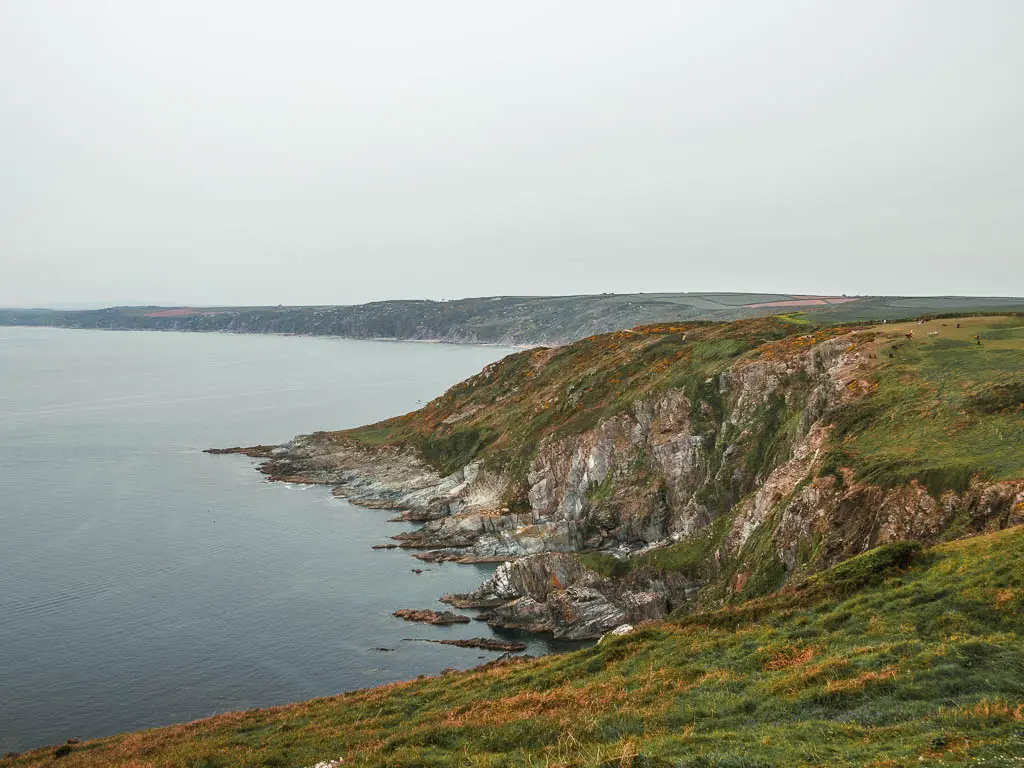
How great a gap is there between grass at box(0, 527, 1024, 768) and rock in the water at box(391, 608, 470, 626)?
823 inches

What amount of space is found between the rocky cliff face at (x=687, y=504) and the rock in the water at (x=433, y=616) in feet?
7.45

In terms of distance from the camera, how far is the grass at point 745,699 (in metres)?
18.0

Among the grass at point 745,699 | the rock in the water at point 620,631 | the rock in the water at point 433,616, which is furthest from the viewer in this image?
the rock in the water at point 433,616

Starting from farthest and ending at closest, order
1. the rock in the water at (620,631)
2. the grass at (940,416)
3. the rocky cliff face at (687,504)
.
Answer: the rocky cliff face at (687,504) → the grass at (940,416) → the rock in the water at (620,631)

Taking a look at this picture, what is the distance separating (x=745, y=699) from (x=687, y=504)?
143ft

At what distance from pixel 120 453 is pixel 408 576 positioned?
275 feet

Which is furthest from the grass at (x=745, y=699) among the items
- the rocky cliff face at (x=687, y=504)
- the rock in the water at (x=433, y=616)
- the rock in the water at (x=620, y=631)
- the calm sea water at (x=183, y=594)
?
the rock in the water at (x=433, y=616)

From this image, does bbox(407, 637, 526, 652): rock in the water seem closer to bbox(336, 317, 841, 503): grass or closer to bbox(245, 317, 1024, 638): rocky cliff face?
bbox(245, 317, 1024, 638): rocky cliff face

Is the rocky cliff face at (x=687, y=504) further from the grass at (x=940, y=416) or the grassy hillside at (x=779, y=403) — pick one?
the grass at (x=940, y=416)

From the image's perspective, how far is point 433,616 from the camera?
5909cm

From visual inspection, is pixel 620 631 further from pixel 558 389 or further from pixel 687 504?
pixel 558 389

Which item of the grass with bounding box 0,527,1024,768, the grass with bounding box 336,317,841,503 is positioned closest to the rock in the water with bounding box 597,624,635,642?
the grass with bounding box 0,527,1024,768

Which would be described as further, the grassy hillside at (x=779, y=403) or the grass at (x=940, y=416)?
the grassy hillside at (x=779, y=403)

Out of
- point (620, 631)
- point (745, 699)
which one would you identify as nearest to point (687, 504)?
point (620, 631)
